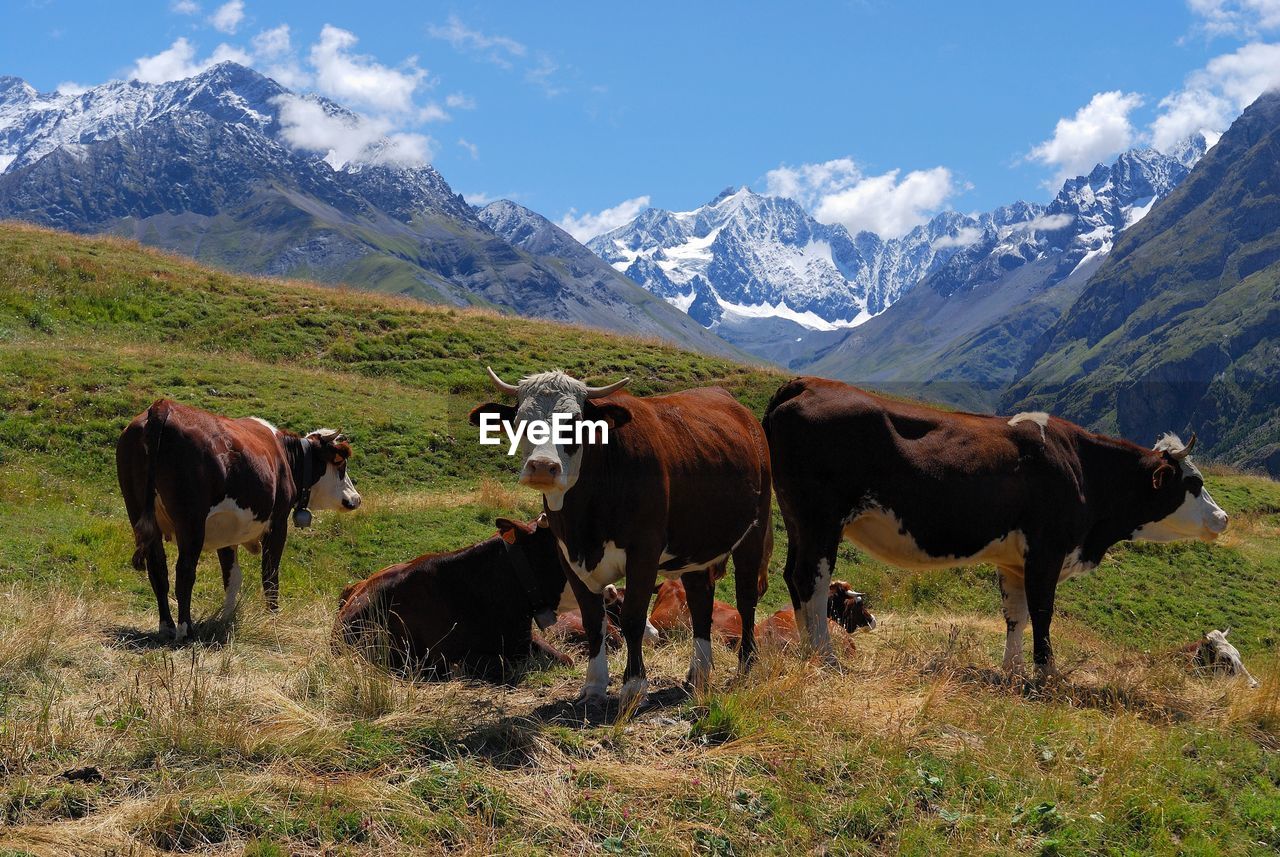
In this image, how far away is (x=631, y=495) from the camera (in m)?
8.63

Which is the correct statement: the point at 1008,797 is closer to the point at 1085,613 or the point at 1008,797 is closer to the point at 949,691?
the point at 949,691

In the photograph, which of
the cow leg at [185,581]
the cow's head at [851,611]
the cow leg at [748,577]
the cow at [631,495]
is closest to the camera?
the cow at [631,495]

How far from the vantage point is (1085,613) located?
2158 cm

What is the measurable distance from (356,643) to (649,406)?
3384 millimetres

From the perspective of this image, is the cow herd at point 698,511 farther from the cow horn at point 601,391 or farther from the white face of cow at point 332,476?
the white face of cow at point 332,476

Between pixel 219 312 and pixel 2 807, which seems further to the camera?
pixel 219 312

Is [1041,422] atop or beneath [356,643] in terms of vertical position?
atop

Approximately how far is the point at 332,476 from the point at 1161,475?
35.1 feet

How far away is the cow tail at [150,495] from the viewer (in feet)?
38.0

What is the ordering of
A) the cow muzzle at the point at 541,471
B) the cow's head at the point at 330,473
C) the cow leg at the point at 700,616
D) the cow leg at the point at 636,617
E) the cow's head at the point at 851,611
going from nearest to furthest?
the cow muzzle at the point at 541,471 < the cow leg at the point at 636,617 < the cow leg at the point at 700,616 < the cow's head at the point at 330,473 < the cow's head at the point at 851,611

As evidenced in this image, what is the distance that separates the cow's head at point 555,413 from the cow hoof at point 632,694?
5.11 feet

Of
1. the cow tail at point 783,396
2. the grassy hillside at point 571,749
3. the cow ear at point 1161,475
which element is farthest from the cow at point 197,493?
the cow ear at point 1161,475

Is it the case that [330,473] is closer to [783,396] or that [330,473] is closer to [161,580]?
[161,580]

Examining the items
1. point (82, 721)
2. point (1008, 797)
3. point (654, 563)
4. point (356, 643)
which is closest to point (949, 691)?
point (1008, 797)
